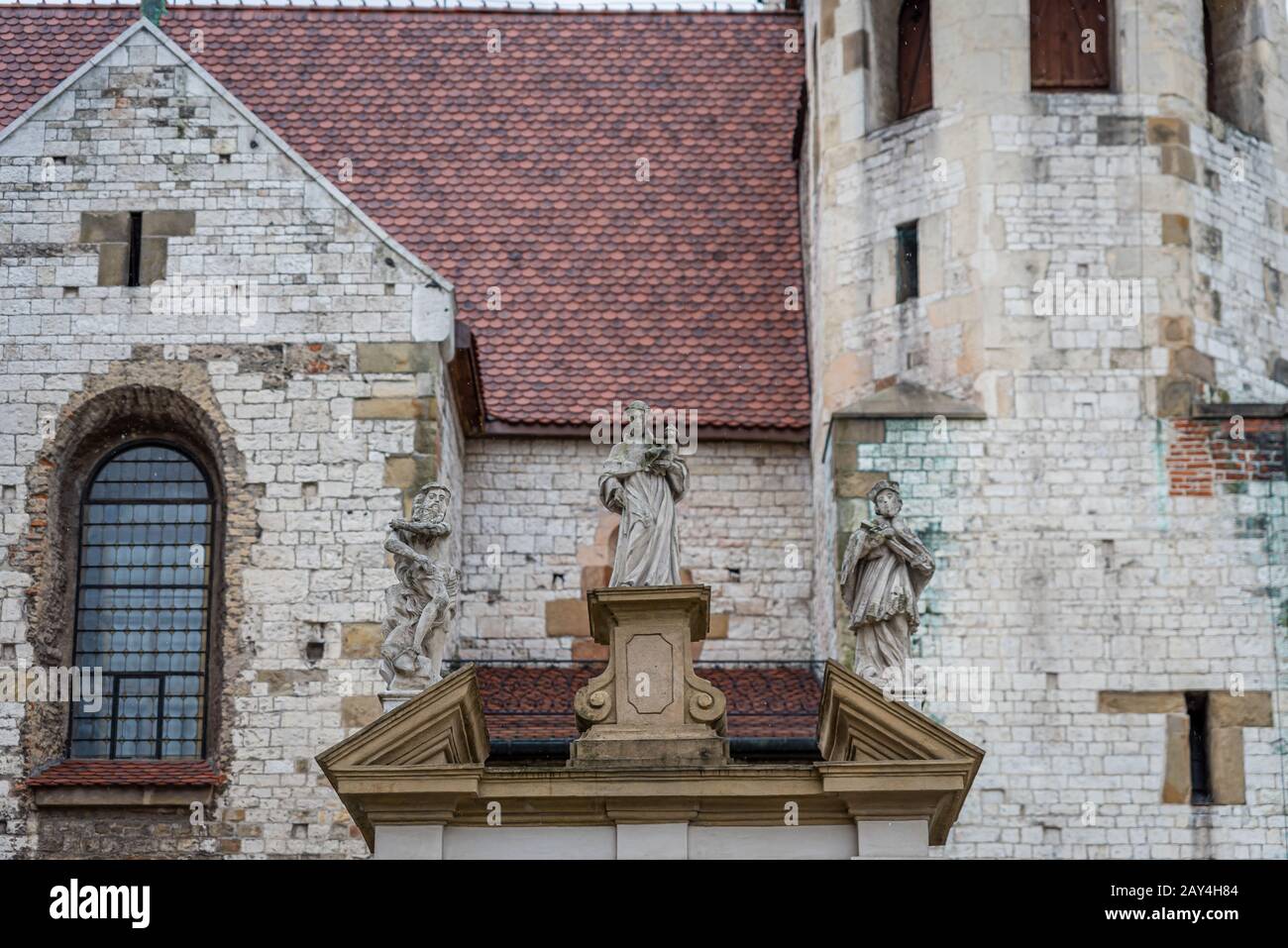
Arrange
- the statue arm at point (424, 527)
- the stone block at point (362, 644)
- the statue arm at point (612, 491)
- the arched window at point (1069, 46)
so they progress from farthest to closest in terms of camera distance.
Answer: the arched window at point (1069, 46) → the stone block at point (362, 644) → the statue arm at point (424, 527) → the statue arm at point (612, 491)

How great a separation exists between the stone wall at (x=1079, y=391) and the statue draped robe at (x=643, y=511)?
5.45 metres

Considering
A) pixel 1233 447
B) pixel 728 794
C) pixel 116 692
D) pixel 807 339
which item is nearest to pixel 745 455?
pixel 807 339

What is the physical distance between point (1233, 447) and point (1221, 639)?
1915mm

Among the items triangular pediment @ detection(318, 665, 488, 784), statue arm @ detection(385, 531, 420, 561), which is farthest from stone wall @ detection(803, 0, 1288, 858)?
triangular pediment @ detection(318, 665, 488, 784)

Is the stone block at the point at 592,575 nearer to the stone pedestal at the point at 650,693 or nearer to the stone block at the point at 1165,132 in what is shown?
the stone block at the point at 1165,132

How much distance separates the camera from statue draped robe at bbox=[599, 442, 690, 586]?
2109cm

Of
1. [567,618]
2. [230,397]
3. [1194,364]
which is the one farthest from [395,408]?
[1194,364]

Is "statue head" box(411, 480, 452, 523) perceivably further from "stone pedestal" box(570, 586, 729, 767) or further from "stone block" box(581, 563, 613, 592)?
"stone block" box(581, 563, 613, 592)

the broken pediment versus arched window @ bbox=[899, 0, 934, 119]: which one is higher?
arched window @ bbox=[899, 0, 934, 119]

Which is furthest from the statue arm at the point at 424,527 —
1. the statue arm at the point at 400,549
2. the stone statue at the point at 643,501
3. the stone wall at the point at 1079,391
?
the stone wall at the point at 1079,391

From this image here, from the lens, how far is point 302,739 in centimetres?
2541

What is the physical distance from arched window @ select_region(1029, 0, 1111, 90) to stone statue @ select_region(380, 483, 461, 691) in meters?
8.95

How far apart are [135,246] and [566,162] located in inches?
257

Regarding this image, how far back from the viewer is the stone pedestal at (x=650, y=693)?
20.5 m
